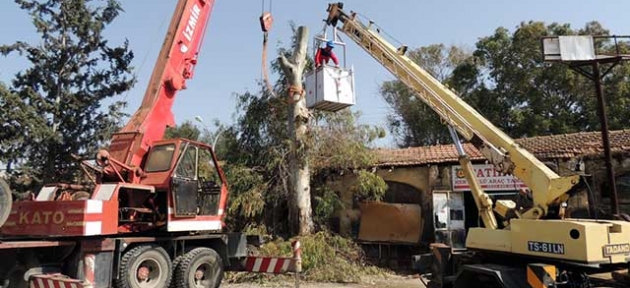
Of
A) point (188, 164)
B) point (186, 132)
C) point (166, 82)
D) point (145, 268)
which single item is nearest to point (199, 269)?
point (145, 268)

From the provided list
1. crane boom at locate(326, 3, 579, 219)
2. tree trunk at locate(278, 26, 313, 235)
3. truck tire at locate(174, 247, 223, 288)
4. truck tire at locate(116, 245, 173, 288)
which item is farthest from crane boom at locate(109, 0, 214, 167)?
tree trunk at locate(278, 26, 313, 235)

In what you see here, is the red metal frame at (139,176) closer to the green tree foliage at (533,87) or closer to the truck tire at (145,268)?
the truck tire at (145,268)

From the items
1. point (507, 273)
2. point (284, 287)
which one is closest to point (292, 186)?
point (284, 287)

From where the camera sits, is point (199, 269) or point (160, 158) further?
point (199, 269)

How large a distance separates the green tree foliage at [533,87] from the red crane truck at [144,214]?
1945 centimetres

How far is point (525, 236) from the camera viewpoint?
6.82 m

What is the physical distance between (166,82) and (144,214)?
8.39ft

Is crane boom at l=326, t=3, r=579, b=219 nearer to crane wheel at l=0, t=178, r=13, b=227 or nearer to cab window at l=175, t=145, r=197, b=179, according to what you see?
cab window at l=175, t=145, r=197, b=179

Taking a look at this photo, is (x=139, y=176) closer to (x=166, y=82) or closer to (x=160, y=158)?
(x=160, y=158)

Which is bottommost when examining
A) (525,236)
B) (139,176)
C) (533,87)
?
(525,236)

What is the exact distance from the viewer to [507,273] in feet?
21.9

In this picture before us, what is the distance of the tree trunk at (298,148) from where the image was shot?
14000 millimetres

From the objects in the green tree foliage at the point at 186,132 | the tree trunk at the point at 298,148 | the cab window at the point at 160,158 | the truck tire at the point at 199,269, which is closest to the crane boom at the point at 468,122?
the tree trunk at the point at 298,148

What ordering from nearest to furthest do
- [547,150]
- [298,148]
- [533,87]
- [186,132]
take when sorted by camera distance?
[298,148] < [547,150] < [533,87] < [186,132]
